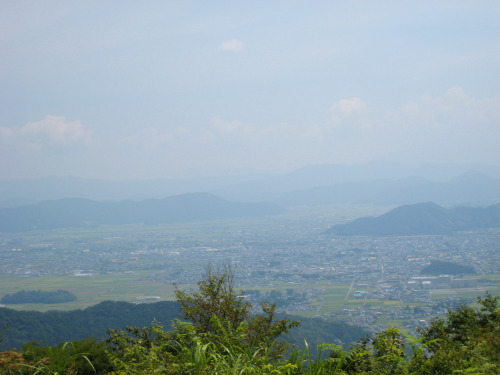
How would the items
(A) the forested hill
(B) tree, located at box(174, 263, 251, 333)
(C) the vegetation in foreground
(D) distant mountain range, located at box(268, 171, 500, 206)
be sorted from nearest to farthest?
(C) the vegetation in foreground, (B) tree, located at box(174, 263, 251, 333), (A) the forested hill, (D) distant mountain range, located at box(268, 171, 500, 206)

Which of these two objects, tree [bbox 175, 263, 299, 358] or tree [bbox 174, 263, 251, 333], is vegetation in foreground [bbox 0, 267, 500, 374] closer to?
tree [bbox 175, 263, 299, 358]

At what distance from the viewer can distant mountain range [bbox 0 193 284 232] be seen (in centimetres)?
10262

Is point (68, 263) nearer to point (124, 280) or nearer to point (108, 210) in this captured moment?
point (124, 280)

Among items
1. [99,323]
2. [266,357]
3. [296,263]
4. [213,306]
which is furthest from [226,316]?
[296,263]

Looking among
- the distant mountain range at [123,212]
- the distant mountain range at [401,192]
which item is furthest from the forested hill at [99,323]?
the distant mountain range at [401,192]

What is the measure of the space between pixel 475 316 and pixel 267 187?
192m

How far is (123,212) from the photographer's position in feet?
380

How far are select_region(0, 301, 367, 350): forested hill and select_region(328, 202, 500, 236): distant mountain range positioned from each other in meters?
51.0

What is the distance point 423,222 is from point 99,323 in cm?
6068

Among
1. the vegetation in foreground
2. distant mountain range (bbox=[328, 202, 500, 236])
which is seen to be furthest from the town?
the vegetation in foreground

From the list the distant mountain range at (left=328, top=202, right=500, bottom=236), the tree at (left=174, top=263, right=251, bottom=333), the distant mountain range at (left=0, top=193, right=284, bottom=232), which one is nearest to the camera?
the tree at (left=174, top=263, right=251, bottom=333)

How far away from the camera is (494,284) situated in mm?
30359

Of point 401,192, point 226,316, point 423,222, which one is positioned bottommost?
point 423,222

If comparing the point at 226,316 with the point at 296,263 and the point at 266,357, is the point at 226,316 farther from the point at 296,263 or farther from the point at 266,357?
the point at 296,263
